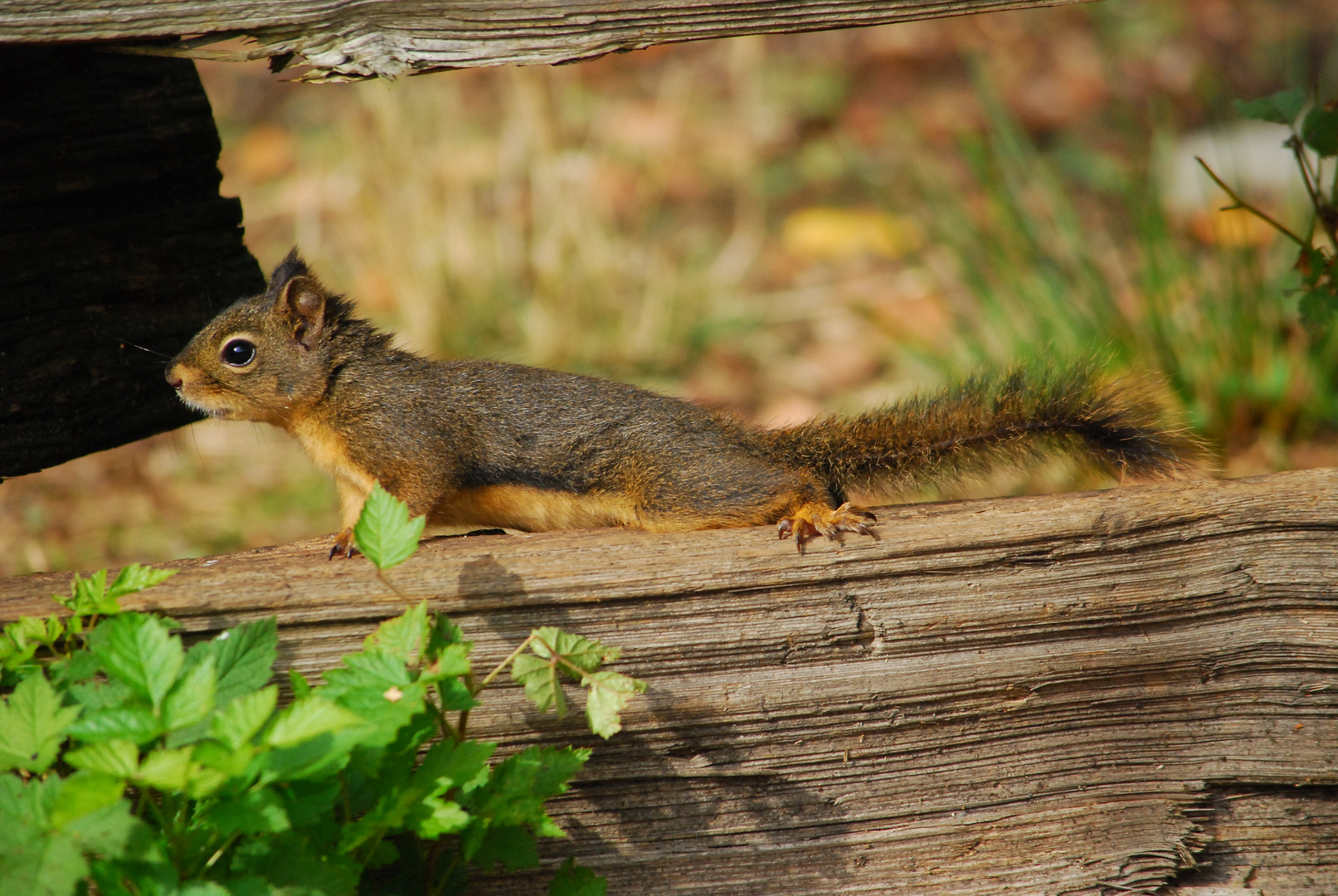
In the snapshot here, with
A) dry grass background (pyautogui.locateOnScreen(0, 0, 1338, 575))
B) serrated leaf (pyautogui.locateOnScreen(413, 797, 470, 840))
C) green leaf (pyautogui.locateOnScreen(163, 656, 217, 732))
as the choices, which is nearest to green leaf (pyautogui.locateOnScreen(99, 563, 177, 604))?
green leaf (pyautogui.locateOnScreen(163, 656, 217, 732))

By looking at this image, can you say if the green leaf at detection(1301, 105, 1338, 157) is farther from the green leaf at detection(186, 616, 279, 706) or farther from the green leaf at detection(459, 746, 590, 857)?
the green leaf at detection(186, 616, 279, 706)

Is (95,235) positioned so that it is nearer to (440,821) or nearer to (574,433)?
(574,433)

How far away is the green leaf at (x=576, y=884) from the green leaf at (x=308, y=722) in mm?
501

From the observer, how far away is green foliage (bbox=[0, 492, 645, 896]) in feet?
4.11

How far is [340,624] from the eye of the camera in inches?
69.5

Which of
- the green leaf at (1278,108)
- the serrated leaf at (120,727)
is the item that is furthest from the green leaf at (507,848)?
the green leaf at (1278,108)

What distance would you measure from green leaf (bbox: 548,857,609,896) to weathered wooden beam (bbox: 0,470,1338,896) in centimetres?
19

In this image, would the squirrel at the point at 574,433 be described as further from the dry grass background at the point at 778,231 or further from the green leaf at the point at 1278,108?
the green leaf at the point at 1278,108

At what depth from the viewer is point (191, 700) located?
132 cm

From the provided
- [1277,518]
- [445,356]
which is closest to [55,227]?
[1277,518]

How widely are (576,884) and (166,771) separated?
64 cm

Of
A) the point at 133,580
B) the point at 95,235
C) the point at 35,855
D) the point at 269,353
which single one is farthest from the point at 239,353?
the point at 35,855

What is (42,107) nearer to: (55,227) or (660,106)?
(55,227)

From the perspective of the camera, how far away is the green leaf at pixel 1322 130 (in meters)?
1.95
